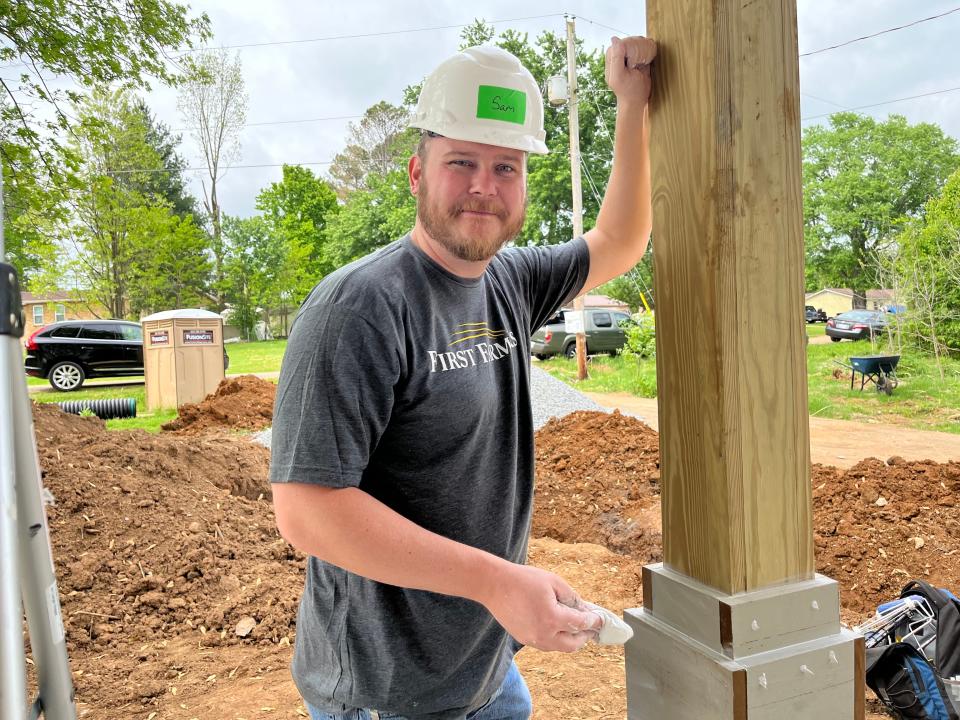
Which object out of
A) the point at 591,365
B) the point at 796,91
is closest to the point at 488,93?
the point at 796,91

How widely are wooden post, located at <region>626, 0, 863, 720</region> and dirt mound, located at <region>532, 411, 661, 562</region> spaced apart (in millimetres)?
3448

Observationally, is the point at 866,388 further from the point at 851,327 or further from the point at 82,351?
the point at 82,351

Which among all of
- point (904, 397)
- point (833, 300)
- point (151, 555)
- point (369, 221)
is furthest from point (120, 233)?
point (833, 300)

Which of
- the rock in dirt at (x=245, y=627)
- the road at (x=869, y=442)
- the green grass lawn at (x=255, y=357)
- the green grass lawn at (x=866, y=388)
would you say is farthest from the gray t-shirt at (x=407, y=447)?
the green grass lawn at (x=255, y=357)

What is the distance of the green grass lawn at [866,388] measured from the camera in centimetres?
1014

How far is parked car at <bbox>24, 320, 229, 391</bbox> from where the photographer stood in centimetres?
1178

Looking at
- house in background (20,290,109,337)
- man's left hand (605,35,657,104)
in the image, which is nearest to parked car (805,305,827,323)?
house in background (20,290,109,337)

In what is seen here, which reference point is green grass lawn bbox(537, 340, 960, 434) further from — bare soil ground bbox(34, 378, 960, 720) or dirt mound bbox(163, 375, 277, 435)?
dirt mound bbox(163, 375, 277, 435)

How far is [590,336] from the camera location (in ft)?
58.6

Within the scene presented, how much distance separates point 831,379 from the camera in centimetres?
1305

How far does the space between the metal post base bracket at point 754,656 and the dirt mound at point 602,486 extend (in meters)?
3.40

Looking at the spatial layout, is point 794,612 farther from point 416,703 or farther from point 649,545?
point 649,545

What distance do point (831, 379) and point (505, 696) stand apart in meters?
13.3

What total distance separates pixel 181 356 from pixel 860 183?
90.7 feet
